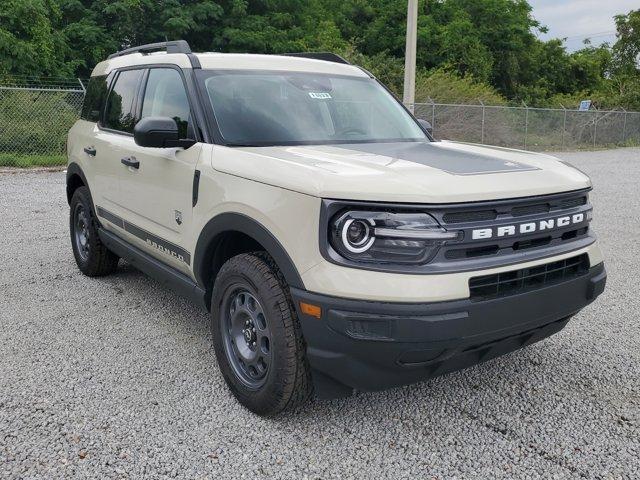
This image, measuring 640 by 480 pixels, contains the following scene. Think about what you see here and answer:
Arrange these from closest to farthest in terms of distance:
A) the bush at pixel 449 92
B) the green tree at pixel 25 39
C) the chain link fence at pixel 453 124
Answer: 1. the chain link fence at pixel 453 124
2. the green tree at pixel 25 39
3. the bush at pixel 449 92

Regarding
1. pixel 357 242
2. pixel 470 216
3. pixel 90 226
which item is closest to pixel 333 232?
pixel 357 242

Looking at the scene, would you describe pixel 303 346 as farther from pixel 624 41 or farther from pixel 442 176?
pixel 624 41

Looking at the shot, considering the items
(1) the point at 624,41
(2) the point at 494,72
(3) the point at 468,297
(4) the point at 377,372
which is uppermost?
(1) the point at 624,41

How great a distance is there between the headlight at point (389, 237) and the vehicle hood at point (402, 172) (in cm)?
8

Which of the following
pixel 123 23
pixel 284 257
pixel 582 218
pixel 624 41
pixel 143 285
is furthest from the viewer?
pixel 624 41

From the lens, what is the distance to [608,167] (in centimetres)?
1780

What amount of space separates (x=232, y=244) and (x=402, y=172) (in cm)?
112

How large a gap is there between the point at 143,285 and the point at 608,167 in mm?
16098

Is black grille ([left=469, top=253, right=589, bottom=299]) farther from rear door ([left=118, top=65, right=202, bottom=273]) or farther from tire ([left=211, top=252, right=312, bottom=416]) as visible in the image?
rear door ([left=118, top=65, right=202, bottom=273])

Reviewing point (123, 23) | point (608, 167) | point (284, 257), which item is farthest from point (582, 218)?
point (123, 23)

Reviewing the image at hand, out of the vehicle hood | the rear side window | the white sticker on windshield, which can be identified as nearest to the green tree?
the rear side window

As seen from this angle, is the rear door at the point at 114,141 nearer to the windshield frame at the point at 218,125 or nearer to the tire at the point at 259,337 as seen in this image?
the windshield frame at the point at 218,125

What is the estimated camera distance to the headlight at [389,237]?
256 cm

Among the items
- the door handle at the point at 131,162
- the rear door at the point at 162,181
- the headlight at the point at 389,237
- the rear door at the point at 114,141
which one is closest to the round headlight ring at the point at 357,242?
the headlight at the point at 389,237
